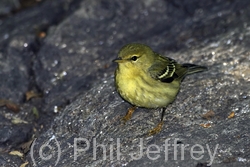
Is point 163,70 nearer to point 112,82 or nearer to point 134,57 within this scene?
point 134,57

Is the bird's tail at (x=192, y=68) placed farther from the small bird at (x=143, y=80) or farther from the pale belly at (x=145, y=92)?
the pale belly at (x=145, y=92)

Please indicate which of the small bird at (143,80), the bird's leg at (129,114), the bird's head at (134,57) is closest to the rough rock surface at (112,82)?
the bird's leg at (129,114)

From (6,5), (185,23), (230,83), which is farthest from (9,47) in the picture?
(230,83)

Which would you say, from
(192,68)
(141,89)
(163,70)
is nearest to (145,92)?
(141,89)

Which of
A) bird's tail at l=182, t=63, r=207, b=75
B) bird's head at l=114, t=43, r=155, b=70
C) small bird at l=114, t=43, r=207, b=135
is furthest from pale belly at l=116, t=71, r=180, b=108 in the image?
bird's tail at l=182, t=63, r=207, b=75

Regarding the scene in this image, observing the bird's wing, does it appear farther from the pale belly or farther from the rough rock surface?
the rough rock surface

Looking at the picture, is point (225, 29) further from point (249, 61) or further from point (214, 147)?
point (214, 147)
